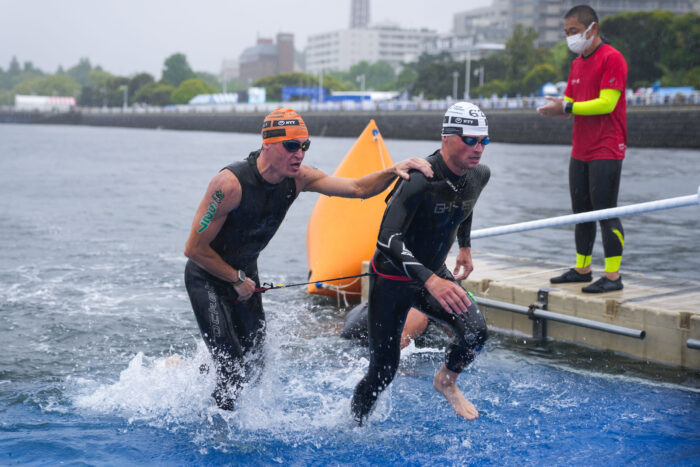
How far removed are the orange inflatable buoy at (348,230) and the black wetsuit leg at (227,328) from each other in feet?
15.9

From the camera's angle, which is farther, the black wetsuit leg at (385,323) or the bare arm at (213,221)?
the black wetsuit leg at (385,323)

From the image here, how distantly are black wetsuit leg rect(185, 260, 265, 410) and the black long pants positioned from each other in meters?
0.98

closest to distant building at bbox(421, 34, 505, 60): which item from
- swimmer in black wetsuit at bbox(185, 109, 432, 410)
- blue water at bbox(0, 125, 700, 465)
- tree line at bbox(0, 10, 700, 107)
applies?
tree line at bbox(0, 10, 700, 107)


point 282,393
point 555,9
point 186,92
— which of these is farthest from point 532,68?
point 282,393

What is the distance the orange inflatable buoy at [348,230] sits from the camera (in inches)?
441

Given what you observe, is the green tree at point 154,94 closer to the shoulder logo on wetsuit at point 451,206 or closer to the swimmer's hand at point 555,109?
the swimmer's hand at point 555,109

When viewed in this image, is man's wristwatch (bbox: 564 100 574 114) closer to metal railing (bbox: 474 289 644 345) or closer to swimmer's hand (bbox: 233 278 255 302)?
metal railing (bbox: 474 289 644 345)

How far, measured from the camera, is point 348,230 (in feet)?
37.1

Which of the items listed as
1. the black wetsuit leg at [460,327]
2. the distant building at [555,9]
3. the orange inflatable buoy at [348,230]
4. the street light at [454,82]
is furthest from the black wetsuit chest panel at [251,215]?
the distant building at [555,9]

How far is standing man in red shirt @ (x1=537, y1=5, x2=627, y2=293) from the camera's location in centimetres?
794

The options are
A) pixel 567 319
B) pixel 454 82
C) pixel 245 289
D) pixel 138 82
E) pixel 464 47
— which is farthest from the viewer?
pixel 138 82

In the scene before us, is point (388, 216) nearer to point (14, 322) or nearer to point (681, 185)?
point (14, 322)

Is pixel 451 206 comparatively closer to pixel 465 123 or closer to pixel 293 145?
pixel 465 123

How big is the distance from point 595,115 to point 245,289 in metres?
4.34
